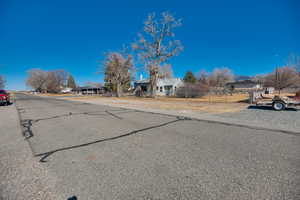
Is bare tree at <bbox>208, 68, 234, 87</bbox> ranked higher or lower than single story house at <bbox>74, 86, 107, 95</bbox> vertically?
higher

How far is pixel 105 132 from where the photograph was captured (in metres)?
4.66

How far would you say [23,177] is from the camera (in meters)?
2.24

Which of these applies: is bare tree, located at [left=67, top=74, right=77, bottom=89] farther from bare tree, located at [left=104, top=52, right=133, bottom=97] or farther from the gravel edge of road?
the gravel edge of road

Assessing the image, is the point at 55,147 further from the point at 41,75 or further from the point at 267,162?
the point at 41,75

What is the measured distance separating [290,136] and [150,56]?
21.7 metres

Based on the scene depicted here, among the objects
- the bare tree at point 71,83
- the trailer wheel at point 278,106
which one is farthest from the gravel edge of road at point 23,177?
the bare tree at point 71,83

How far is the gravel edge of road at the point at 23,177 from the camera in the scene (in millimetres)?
1843

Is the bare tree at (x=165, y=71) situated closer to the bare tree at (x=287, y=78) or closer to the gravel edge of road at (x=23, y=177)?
the gravel edge of road at (x=23, y=177)

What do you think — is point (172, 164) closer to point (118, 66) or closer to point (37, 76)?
point (118, 66)

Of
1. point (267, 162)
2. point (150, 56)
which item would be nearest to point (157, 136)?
point (267, 162)

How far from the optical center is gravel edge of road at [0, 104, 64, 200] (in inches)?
72.6

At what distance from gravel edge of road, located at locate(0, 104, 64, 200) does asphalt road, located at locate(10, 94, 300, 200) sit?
113 millimetres

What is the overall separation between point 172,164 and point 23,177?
266 cm

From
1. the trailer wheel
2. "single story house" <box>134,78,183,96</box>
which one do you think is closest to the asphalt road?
the trailer wheel
